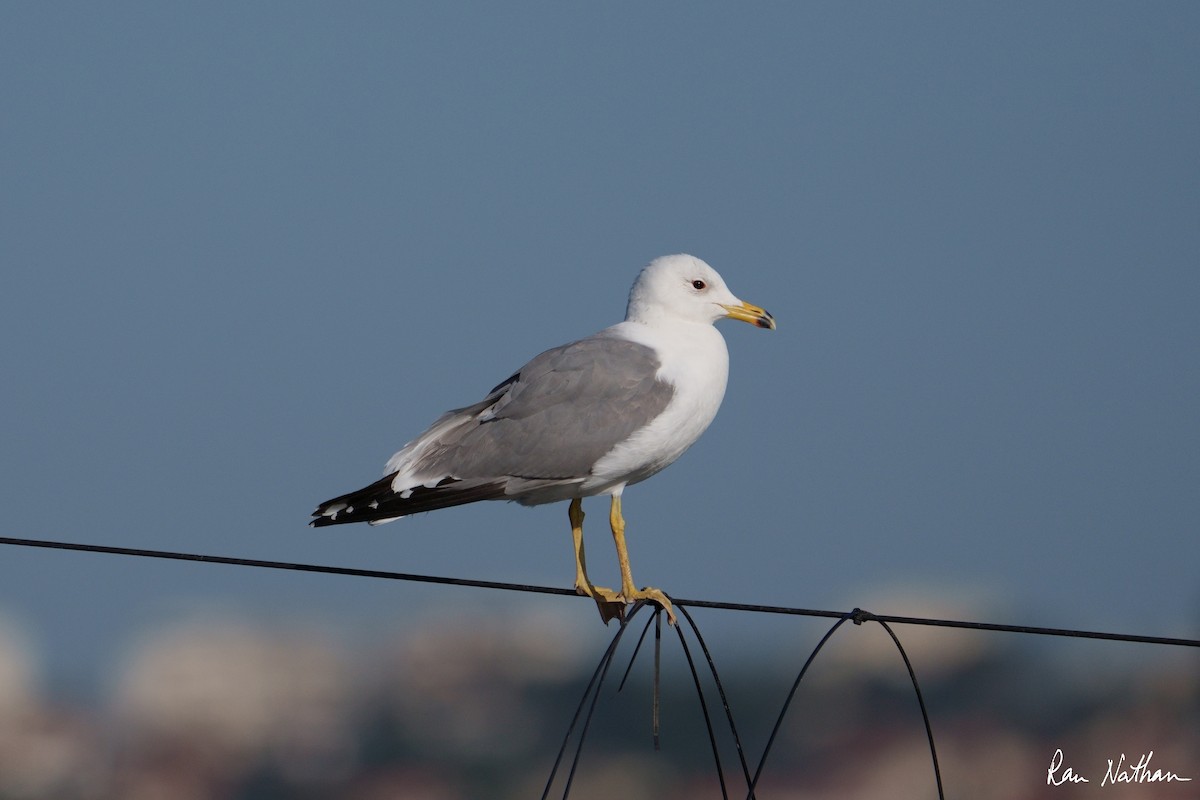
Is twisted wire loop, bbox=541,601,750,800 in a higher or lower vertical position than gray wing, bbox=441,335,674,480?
lower

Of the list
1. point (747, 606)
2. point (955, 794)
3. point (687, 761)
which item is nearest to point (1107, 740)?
point (955, 794)

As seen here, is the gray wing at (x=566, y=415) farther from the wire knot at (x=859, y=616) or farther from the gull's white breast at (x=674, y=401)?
the wire knot at (x=859, y=616)

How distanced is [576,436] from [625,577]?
2.14 feet

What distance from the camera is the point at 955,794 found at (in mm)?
16234

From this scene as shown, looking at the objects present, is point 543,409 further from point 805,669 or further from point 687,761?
point 687,761

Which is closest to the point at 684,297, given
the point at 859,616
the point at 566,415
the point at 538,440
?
the point at 566,415

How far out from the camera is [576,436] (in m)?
6.41

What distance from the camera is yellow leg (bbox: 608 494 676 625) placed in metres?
6.46

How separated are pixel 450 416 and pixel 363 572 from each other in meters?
1.71
